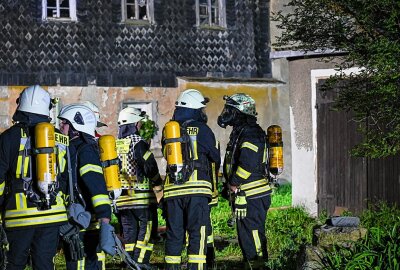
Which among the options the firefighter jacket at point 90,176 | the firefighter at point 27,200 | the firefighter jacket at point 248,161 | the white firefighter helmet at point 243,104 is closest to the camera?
the firefighter at point 27,200

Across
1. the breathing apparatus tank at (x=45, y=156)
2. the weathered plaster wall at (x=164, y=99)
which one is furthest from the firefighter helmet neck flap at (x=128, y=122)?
the weathered plaster wall at (x=164, y=99)

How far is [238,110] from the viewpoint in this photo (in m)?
11.1

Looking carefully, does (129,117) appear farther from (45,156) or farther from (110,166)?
(45,156)

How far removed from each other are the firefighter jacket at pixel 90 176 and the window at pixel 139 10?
50.1 feet

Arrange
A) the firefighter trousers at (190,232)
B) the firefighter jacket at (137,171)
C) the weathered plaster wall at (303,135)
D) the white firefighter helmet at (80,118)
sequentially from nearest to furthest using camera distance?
1. the white firefighter helmet at (80,118)
2. the firefighter trousers at (190,232)
3. the firefighter jacket at (137,171)
4. the weathered plaster wall at (303,135)

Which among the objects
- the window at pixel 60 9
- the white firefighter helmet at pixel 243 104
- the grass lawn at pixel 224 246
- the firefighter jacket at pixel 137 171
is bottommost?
the grass lawn at pixel 224 246

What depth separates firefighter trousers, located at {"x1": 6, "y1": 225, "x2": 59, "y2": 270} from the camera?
8266mm

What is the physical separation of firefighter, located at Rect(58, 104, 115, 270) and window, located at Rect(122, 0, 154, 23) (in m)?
15.0

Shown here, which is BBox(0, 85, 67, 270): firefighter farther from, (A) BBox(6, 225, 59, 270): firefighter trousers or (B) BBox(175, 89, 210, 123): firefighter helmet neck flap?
(B) BBox(175, 89, 210, 123): firefighter helmet neck flap

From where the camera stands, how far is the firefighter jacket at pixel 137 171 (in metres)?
11.6

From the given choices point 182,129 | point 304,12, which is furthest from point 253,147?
point 304,12

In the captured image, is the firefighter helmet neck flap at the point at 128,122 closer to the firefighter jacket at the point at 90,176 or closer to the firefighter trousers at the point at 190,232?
the firefighter trousers at the point at 190,232

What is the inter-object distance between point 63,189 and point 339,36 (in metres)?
3.46

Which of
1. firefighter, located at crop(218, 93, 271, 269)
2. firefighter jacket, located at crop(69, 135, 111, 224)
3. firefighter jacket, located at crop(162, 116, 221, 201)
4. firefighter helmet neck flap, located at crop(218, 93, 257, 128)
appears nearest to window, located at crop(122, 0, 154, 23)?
firefighter helmet neck flap, located at crop(218, 93, 257, 128)
